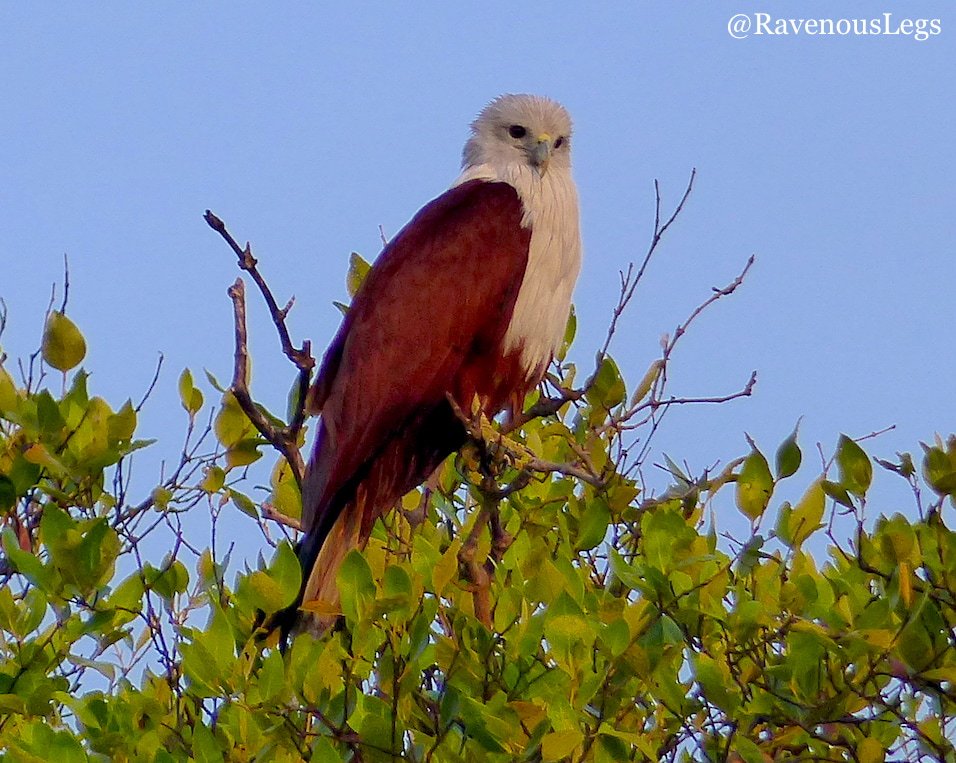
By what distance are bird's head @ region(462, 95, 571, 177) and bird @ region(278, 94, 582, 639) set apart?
20.7 inches

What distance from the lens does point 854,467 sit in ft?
11.9

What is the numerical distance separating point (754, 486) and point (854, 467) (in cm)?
28

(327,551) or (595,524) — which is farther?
(327,551)

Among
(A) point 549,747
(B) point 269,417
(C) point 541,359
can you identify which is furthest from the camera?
(C) point 541,359

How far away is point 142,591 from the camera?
378 cm

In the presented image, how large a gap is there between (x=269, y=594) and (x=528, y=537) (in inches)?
56.5

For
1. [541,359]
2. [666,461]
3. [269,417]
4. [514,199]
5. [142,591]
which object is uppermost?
[514,199]

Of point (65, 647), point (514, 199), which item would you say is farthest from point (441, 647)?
point (514, 199)

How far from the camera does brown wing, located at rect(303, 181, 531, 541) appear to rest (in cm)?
510

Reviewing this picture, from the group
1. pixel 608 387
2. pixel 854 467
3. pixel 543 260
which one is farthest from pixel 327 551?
pixel 854 467

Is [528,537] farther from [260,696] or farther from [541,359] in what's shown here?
[260,696]

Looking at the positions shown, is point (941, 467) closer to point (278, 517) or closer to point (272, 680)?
point (272, 680)

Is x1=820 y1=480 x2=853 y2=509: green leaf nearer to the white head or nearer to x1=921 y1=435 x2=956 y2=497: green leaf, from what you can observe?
x1=921 y1=435 x2=956 y2=497: green leaf

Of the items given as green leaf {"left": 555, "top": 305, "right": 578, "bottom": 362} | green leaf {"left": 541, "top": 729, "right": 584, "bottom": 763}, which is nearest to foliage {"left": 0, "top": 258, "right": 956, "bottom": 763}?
green leaf {"left": 541, "top": 729, "right": 584, "bottom": 763}
